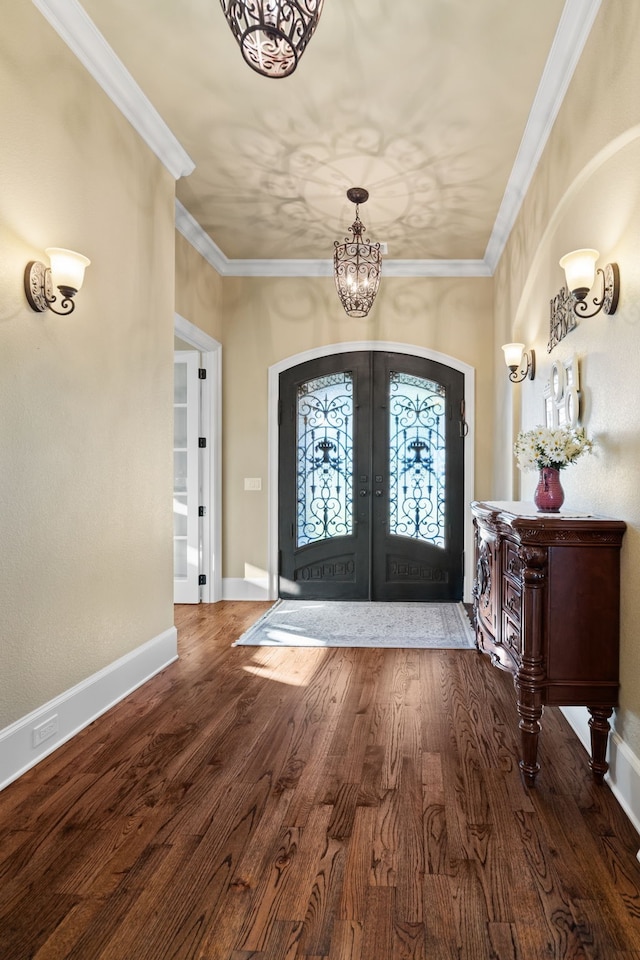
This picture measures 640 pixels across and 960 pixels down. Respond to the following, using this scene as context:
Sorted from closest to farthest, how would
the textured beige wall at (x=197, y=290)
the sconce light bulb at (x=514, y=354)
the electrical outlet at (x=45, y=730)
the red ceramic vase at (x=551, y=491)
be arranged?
1. the electrical outlet at (x=45, y=730)
2. the red ceramic vase at (x=551, y=491)
3. the sconce light bulb at (x=514, y=354)
4. the textured beige wall at (x=197, y=290)

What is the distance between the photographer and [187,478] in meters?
5.88

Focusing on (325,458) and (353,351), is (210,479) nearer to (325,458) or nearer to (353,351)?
(325,458)

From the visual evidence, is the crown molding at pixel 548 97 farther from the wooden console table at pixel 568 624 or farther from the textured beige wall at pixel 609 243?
the wooden console table at pixel 568 624

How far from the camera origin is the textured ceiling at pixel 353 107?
288 cm

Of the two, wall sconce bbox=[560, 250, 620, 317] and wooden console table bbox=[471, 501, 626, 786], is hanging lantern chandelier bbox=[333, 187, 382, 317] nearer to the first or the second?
wall sconce bbox=[560, 250, 620, 317]

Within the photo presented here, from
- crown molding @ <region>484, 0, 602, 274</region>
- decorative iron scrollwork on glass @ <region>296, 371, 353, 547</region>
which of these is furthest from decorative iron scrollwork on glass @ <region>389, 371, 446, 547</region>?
crown molding @ <region>484, 0, 602, 274</region>

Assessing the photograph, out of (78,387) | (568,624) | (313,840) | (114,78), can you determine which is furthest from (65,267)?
(568,624)

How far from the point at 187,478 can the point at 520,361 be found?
311cm

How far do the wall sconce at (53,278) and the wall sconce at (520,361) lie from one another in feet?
9.38

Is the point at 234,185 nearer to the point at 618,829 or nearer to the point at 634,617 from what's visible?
the point at 634,617

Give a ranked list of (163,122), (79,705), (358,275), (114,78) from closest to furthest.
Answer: (79,705)
(114,78)
(163,122)
(358,275)

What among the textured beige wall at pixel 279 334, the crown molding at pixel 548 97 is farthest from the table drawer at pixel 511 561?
the textured beige wall at pixel 279 334

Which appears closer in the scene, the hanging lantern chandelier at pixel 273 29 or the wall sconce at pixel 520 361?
the hanging lantern chandelier at pixel 273 29

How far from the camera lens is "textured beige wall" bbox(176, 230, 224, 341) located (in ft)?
16.7
